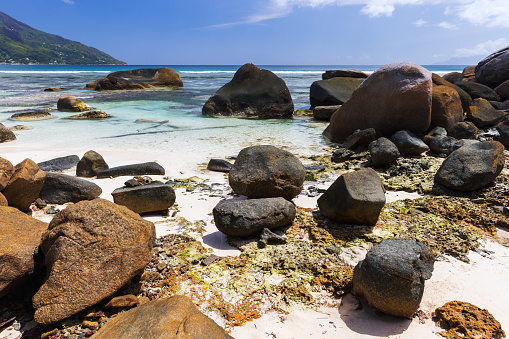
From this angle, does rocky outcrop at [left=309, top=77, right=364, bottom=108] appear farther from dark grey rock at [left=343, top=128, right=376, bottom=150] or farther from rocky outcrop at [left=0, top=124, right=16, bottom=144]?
rocky outcrop at [left=0, top=124, right=16, bottom=144]

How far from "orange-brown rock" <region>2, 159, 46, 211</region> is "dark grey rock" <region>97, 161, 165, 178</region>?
4.65 ft

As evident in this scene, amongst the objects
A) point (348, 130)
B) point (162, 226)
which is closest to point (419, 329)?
point (162, 226)

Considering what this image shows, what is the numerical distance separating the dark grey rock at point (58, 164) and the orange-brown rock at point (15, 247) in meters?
2.87

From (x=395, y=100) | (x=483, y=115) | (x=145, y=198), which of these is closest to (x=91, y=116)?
(x=145, y=198)

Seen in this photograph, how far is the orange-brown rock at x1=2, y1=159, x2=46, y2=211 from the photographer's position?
3.46 metres

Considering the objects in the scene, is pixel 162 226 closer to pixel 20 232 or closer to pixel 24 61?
pixel 20 232

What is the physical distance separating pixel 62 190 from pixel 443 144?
655 centimetres

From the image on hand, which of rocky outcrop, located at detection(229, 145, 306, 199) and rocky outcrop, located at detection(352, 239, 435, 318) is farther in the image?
rocky outcrop, located at detection(229, 145, 306, 199)

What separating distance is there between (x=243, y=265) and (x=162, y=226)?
1196 millimetres

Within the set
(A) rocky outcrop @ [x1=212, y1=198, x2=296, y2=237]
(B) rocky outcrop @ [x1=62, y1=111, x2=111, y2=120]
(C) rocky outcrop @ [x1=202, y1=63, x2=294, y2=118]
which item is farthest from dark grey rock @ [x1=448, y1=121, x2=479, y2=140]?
(B) rocky outcrop @ [x1=62, y1=111, x2=111, y2=120]

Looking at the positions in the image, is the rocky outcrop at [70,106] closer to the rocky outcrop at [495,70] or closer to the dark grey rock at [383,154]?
the dark grey rock at [383,154]

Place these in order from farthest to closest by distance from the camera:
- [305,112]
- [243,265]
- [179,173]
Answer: [305,112] → [179,173] → [243,265]

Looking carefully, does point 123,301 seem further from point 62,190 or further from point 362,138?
point 362,138

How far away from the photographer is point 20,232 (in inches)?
106
